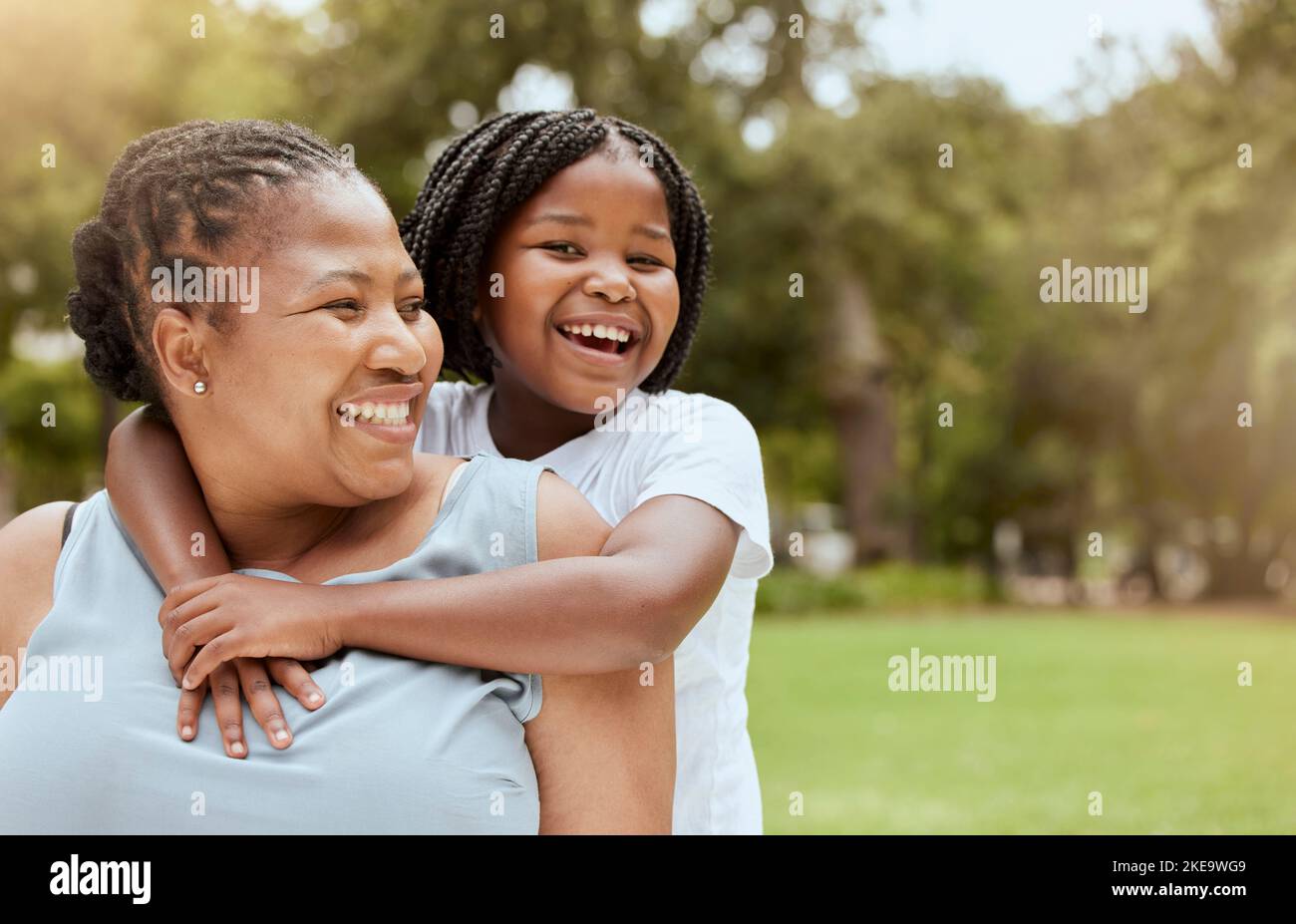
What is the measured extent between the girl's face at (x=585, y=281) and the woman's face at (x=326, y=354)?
81cm

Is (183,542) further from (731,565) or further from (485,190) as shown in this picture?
(485,190)

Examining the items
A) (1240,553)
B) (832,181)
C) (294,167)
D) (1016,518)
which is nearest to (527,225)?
(294,167)

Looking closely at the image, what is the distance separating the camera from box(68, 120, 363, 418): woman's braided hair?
1983 mm

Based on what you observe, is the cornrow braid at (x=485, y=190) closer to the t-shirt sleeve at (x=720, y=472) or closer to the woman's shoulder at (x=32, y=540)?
the t-shirt sleeve at (x=720, y=472)

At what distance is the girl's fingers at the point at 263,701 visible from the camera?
5.91 feet

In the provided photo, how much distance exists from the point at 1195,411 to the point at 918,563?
20.9 ft

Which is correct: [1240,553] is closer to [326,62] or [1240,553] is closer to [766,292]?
[766,292]

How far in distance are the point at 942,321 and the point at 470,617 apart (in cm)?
2762

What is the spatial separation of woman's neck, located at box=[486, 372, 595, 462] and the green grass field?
19.8 feet

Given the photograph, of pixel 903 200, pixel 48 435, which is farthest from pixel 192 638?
pixel 48 435

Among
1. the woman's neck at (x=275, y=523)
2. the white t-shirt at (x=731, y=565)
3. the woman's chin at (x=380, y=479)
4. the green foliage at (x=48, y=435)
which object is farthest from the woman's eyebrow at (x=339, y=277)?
the green foliage at (x=48, y=435)

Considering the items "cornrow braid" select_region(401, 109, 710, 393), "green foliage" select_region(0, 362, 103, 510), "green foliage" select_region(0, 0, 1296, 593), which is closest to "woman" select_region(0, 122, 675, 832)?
"cornrow braid" select_region(401, 109, 710, 393)

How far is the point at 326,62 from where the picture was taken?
939 inches
